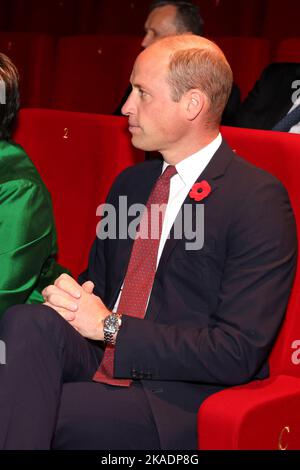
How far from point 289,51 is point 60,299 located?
3.21 ft

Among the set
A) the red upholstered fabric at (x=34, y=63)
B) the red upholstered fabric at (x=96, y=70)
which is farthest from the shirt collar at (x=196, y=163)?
the red upholstered fabric at (x=34, y=63)

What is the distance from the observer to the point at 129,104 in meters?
0.99

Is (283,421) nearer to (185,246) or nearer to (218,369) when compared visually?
(218,369)

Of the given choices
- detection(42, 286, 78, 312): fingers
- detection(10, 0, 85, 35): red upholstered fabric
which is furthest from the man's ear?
detection(10, 0, 85, 35): red upholstered fabric

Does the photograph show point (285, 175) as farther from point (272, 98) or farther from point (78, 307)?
point (272, 98)

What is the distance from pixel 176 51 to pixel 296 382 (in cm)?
38

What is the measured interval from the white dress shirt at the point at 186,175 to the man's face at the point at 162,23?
83 centimetres

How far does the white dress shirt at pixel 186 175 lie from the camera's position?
0.97 metres

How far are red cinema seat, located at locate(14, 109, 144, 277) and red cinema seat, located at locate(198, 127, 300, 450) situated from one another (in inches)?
8.4

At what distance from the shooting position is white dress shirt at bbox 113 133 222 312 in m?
0.97

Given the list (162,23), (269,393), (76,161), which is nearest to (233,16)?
(162,23)

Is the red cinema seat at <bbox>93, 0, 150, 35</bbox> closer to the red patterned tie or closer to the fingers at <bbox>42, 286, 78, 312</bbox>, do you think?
the red patterned tie

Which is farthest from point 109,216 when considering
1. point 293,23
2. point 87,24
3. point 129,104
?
point 87,24

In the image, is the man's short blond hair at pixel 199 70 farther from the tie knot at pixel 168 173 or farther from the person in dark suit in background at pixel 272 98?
the person in dark suit in background at pixel 272 98
